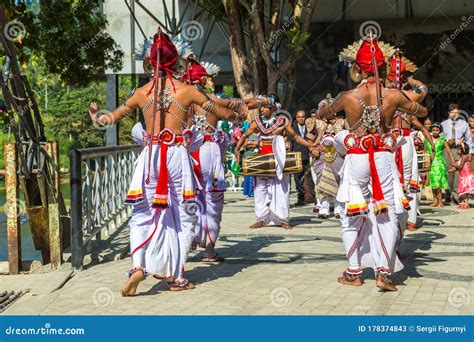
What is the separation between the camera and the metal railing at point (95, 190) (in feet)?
28.5

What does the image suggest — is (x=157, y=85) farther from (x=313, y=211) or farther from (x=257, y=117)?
(x=313, y=211)

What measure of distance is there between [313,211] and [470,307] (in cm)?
844

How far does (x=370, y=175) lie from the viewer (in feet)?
24.7

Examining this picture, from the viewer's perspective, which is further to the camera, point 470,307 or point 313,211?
point 313,211

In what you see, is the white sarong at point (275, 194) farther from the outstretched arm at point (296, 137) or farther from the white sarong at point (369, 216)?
the white sarong at point (369, 216)

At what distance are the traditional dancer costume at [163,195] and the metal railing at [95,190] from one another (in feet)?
4.30

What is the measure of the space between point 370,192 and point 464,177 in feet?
27.1

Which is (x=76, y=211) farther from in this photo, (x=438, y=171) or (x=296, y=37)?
(x=296, y=37)

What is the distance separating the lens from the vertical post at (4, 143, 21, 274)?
29.0 ft

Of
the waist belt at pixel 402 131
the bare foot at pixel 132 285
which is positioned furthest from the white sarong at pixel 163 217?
the waist belt at pixel 402 131

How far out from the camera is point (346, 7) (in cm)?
2433

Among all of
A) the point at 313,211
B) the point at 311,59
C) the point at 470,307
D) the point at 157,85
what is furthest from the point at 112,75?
the point at 470,307

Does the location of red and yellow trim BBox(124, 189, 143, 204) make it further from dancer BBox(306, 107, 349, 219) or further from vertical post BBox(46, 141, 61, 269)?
dancer BBox(306, 107, 349, 219)

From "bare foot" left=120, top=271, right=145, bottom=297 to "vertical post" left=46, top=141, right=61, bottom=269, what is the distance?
197 centimetres
